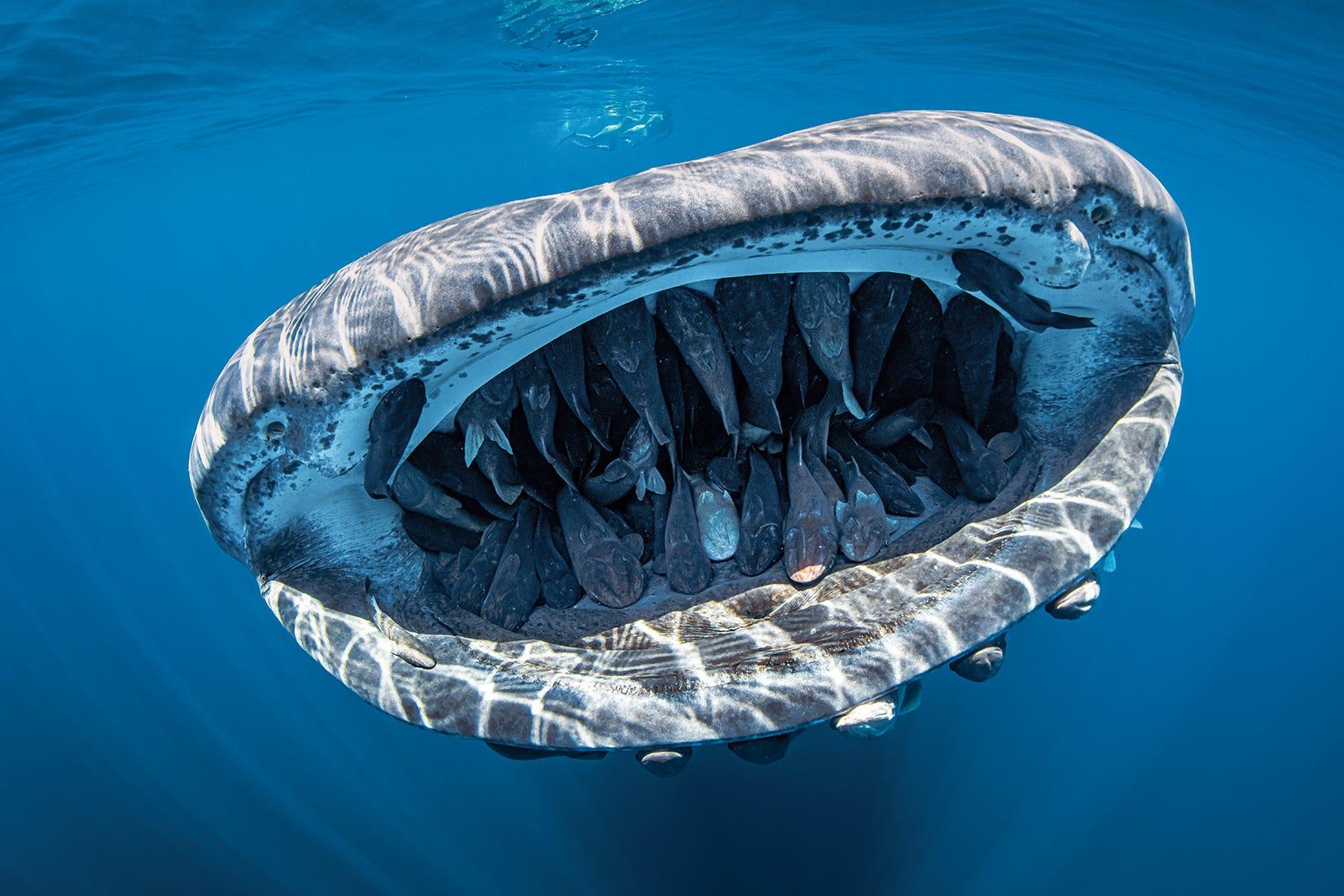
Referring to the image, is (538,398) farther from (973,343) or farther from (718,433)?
(973,343)

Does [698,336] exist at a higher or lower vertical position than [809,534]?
higher

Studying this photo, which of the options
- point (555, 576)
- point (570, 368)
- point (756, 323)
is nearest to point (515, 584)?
point (555, 576)

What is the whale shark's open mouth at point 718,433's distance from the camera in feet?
4.69

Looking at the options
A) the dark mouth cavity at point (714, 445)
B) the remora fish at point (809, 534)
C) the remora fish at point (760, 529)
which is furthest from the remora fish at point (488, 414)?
the remora fish at point (809, 534)

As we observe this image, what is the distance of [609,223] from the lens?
135 cm

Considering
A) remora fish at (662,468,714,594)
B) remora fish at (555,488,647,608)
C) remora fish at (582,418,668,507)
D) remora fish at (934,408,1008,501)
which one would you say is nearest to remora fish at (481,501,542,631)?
remora fish at (555,488,647,608)

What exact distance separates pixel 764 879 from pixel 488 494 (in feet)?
13.3

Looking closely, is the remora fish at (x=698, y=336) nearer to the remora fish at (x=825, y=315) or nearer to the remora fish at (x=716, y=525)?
the remora fish at (x=825, y=315)

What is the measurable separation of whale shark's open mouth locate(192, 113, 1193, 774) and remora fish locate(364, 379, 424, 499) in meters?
0.01

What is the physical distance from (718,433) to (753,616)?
0.62m

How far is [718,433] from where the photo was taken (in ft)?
7.88

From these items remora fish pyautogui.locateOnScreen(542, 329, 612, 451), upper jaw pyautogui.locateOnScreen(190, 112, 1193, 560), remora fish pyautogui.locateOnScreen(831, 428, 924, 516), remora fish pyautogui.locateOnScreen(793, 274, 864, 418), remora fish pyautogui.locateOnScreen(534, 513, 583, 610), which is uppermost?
upper jaw pyautogui.locateOnScreen(190, 112, 1193, 560)

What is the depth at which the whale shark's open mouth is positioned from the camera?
4.69 ft

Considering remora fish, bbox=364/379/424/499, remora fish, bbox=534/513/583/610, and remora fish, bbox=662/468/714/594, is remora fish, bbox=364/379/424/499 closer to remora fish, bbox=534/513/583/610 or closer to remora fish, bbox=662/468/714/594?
remora fish, bbox=534/513/583/610
